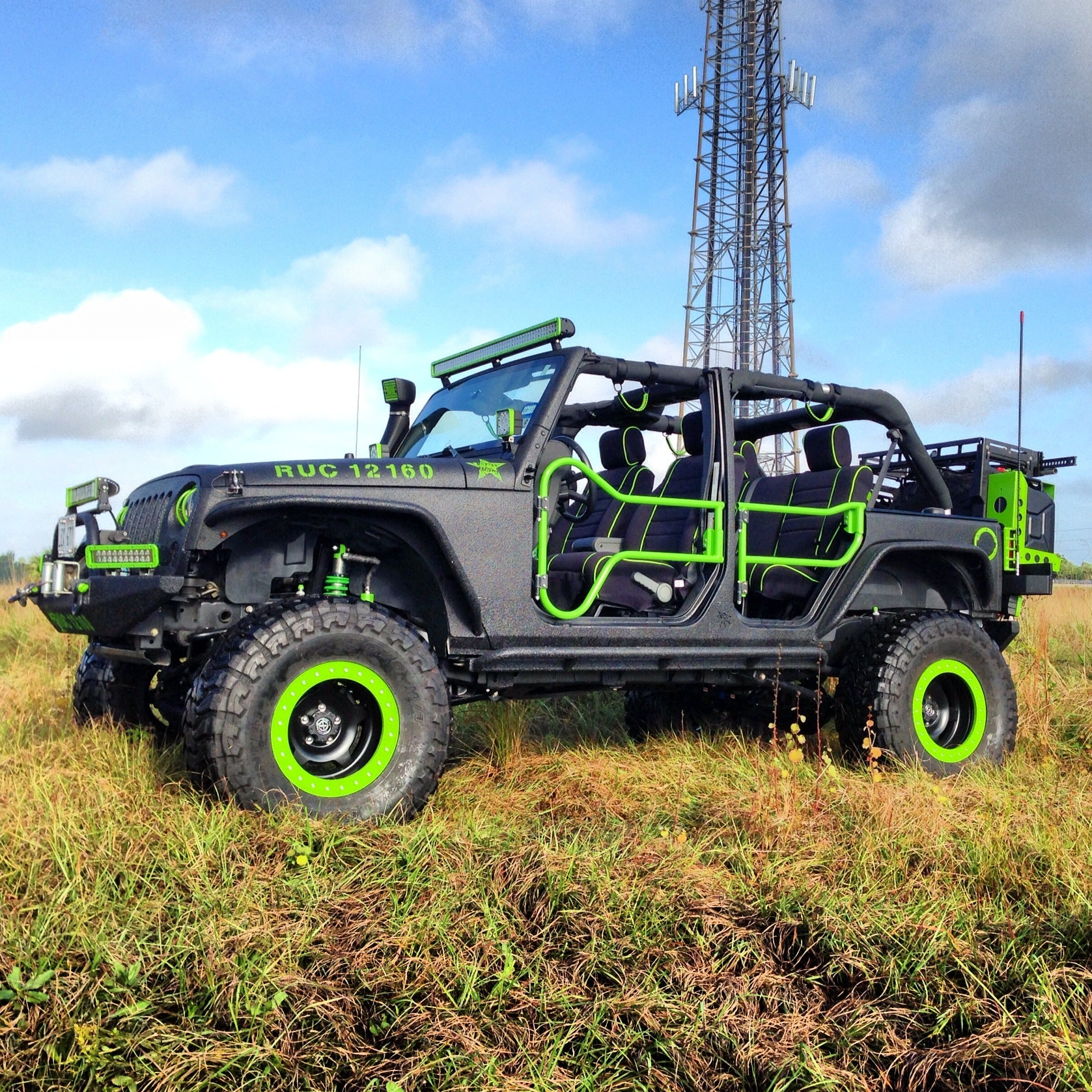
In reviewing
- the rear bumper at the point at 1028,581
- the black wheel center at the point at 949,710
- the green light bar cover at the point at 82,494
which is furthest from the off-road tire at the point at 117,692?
the rear bumper at the point at 1028,581

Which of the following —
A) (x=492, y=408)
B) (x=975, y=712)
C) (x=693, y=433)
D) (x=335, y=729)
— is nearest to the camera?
(x=335, y=729)

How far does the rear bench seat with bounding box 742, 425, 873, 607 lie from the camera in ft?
17.7

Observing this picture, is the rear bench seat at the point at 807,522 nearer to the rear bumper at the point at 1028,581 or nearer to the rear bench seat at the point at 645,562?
the rear bench seat at the point at 645,562

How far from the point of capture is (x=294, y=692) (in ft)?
12.3

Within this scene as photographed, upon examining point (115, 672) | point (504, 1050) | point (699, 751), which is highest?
point (115, 672)

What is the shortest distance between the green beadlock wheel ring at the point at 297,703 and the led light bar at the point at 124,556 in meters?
0.73

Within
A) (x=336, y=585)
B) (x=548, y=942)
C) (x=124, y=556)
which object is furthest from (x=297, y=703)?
A: (x=548, y=942)

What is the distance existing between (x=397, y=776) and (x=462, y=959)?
113 centimetres

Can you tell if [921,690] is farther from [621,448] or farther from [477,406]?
[477,406]

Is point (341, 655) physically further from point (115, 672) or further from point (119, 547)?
point (115, 672)

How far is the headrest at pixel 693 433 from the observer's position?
5.48 m

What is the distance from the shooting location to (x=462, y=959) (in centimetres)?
285

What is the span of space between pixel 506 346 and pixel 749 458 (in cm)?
157

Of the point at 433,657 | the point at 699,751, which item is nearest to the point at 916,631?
the point at 699,751
